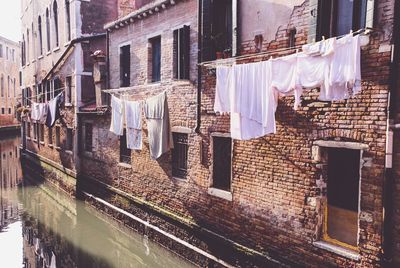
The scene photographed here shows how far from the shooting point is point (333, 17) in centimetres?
598

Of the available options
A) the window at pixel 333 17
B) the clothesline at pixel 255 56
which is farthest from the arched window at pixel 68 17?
the window at pixel 333 17

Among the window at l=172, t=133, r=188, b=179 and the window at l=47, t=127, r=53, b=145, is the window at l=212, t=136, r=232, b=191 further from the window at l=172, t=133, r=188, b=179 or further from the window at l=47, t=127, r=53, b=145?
the window at l=47, t=127, r=53, b=145

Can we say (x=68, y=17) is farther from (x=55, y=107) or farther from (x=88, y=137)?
(x=88, y=137)

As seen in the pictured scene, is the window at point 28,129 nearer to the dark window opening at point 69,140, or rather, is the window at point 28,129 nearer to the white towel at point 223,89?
the dark window opening at point 69,140

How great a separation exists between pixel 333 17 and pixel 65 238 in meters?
10.0

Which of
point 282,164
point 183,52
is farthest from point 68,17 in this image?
point 282,164

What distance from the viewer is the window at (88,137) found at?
1507cm

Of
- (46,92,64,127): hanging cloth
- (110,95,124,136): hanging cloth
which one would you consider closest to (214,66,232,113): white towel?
(110,95,124,136): hanging cloth

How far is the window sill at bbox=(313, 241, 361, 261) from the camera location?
5605mm

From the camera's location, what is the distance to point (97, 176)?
14.3 metres

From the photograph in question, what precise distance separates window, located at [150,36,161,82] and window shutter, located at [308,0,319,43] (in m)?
5.66

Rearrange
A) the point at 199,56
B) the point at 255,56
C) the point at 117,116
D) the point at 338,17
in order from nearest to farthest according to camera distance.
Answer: the point at 338,17
the point at 255,56
the point at 199,56
the point at 117,116

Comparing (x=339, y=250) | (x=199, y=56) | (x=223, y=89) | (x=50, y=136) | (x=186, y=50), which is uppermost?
(x=186, y=50)

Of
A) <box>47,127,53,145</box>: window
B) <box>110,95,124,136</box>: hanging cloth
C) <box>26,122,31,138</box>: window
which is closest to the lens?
<box>110,95,124,136</box>: hanging cloth
